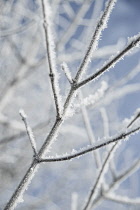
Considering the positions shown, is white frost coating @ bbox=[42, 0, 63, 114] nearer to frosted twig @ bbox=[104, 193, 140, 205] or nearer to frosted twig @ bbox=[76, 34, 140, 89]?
frosted twig @ bbox=[76, 34, 140, 89]

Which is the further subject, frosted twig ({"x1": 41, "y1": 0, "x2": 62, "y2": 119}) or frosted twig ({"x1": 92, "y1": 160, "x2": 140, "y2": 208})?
frosted twig ({"x1": 92, "y1": 160, "x2": 140, "y2": 208})

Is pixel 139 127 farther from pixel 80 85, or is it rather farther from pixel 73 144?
pixel 73 144

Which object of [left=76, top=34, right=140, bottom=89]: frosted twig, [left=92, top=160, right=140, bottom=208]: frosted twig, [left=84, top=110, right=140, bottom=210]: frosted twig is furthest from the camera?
[left=92, top=160, right=140, bottom=208]: frosted twig

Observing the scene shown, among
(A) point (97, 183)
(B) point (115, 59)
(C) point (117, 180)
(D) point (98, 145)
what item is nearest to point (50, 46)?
(B) point (115, 59)

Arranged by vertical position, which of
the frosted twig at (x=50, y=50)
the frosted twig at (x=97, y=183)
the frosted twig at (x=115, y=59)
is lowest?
the frosted twig at (x=97, y=183)

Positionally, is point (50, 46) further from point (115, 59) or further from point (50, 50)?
point (115, 59)

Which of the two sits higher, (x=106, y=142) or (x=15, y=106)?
(x=15, y=106)

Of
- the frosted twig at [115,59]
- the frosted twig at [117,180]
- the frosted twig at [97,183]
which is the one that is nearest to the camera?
the frosted twig at [115,59]

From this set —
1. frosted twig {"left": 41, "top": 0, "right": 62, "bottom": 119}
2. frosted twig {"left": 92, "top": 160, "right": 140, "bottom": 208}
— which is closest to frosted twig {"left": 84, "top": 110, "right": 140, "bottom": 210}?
frosted twig {"left": 92, "top": 160, "right": 140, "bottom": 208}

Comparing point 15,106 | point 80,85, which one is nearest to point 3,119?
point 15,106

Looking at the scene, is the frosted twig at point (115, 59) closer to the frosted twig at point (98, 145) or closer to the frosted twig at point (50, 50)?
the frosted twig at point (50, 50)

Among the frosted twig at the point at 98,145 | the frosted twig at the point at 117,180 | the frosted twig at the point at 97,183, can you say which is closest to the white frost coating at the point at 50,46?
the frosted twig at the point at 98,145
